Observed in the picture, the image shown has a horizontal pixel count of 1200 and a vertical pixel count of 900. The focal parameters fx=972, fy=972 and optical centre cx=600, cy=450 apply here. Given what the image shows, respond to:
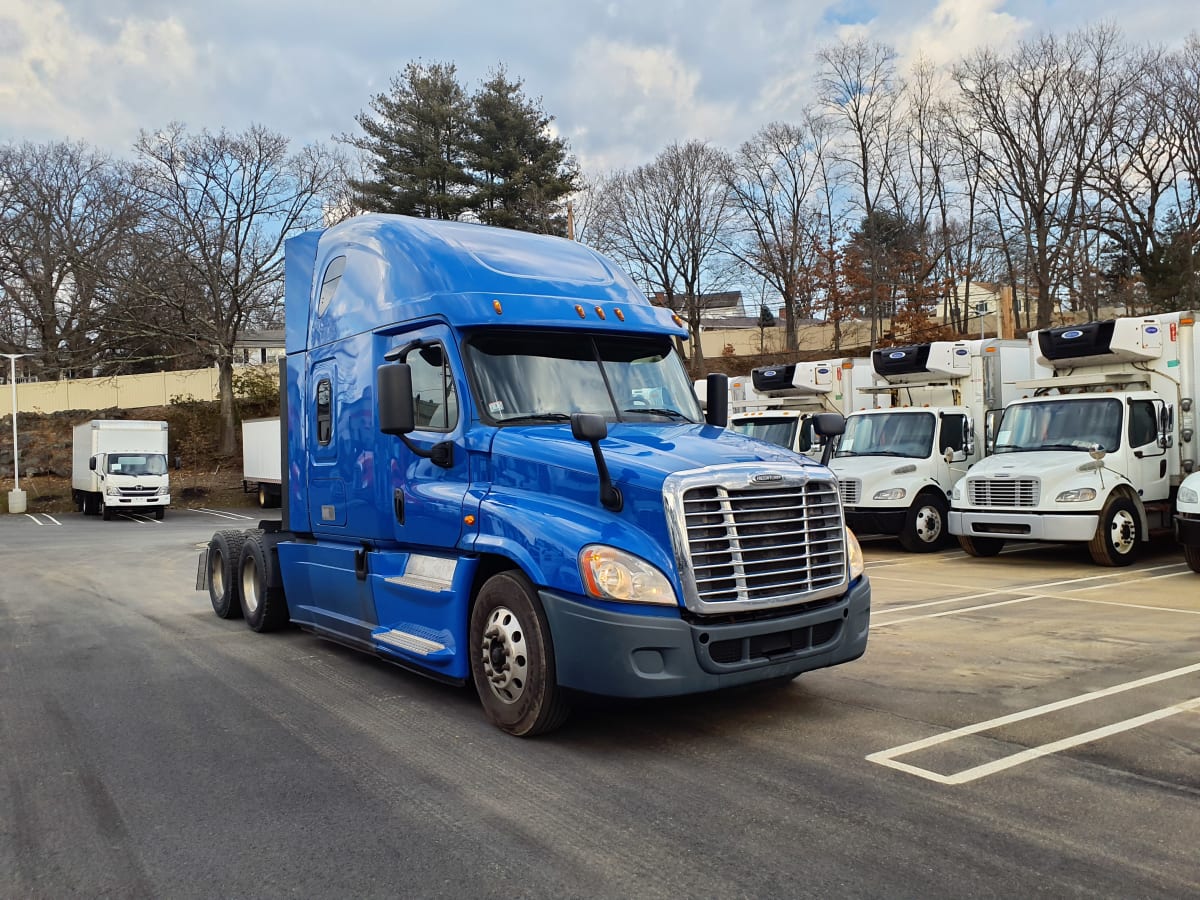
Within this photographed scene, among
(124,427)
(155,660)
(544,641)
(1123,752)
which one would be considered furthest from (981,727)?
(124,427)

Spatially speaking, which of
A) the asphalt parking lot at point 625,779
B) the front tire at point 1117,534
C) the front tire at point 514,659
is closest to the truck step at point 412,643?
the front tire at point 514,659

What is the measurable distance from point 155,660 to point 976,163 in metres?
42.2

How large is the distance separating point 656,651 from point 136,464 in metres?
33.7

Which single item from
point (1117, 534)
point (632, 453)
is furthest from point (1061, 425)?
point (632, 453)

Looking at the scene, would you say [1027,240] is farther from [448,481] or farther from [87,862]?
[87,862]

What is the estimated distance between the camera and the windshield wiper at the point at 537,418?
6121mm

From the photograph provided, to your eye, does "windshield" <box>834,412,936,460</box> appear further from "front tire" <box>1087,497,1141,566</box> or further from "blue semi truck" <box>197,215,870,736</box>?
"blue semi truck" <box>197,215,870,736</box>

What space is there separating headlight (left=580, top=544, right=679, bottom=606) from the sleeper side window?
3.45 m

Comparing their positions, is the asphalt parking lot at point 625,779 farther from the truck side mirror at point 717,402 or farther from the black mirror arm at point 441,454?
the truck side mirror at point 717,402

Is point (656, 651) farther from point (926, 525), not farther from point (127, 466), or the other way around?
point (127, 466)

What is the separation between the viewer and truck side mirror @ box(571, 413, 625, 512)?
17.1 ft

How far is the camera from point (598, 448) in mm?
5277

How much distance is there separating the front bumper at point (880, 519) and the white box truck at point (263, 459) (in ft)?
74.5

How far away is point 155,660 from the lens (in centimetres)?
825
